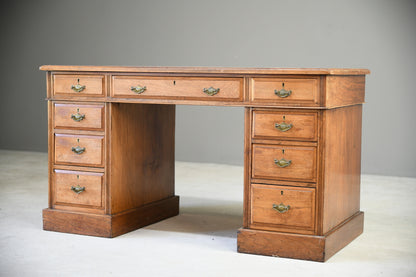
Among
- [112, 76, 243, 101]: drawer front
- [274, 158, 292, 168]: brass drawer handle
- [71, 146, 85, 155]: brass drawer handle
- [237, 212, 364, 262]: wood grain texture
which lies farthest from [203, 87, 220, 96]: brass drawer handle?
[71, 146, 85, 155]: brass drawer handle

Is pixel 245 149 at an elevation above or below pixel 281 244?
above

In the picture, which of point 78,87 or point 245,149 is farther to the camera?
point 78,87

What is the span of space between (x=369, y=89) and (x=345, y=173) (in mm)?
2601

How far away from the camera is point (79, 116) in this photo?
11.3ft

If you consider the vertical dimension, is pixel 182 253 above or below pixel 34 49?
below

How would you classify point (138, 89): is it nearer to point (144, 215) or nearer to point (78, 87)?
point (78, 87)

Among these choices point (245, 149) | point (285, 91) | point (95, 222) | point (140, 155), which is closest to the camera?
point (285, 91)

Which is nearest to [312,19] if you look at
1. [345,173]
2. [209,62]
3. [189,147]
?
[209,62]

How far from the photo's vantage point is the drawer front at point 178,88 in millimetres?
3111

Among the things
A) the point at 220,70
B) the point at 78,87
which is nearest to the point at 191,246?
the point at 220,70

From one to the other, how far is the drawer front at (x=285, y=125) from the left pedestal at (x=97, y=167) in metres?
0.82

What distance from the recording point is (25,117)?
7.27m

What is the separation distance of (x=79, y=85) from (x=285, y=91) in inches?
45.3

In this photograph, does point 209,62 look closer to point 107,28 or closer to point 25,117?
point 107,28
